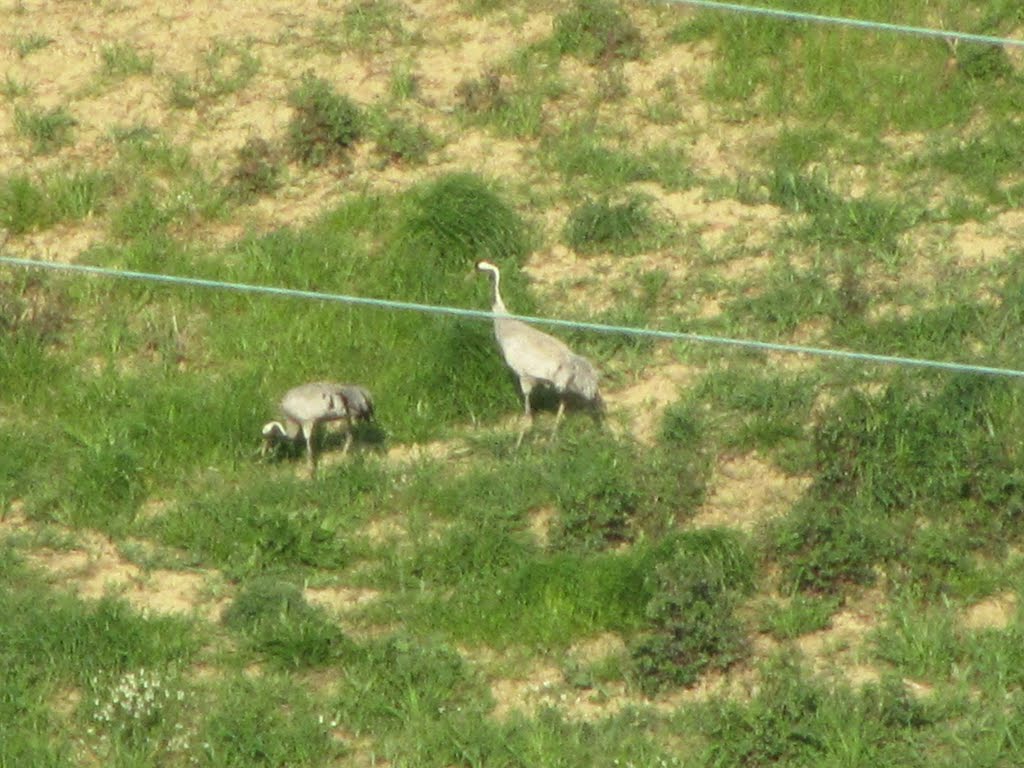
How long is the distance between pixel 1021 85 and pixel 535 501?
4.91 meters

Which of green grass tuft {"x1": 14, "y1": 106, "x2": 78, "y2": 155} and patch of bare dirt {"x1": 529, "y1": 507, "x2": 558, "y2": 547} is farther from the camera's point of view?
green grass tuft {"x1": 14, "y1": 106, "x2": 78, "y2": 155}

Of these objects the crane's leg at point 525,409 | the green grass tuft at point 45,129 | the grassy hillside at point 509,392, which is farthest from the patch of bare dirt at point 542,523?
the green grass tuft at point 45,129

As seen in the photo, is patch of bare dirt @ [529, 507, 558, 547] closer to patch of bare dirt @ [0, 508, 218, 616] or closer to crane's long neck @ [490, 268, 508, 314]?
crane's long neck @ [490, 268, 508, 314]

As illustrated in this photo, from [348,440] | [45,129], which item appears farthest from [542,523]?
[45,129]

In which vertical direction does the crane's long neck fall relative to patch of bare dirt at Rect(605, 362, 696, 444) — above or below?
above

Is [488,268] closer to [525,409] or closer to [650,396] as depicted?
[525,409]

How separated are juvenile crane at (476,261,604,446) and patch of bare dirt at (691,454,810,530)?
0.80 metres

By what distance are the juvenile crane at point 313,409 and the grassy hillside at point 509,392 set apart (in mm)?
189

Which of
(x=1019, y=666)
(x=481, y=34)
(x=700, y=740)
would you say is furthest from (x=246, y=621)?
(x=481, y=34)

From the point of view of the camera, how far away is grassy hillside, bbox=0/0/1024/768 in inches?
419

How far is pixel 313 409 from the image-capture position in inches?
471

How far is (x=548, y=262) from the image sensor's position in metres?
13.8

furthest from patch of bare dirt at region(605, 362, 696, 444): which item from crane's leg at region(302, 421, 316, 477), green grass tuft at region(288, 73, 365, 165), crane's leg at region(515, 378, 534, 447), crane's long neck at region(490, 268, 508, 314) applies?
green grass tuft at region(288, 73, 365, 165)

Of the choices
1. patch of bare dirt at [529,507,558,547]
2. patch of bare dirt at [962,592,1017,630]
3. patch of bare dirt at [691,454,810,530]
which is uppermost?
patch of bare dirt at [691,454,810,530]
